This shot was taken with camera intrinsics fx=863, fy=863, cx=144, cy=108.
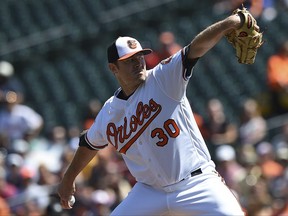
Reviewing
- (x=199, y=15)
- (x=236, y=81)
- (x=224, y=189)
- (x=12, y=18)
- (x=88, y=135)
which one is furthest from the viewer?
(x=12, y=18)

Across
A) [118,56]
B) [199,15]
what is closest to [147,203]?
[118,56]

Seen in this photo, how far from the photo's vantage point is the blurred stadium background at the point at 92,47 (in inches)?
540

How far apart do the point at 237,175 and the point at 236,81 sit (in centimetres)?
369

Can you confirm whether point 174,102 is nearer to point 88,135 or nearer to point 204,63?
point 88,135

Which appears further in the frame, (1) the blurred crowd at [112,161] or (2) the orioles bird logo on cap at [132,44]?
(1) the blurred crowd at [112,161]

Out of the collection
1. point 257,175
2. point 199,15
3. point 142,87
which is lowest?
point 257,175

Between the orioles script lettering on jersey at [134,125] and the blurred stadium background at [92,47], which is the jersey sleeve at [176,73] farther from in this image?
the blurred stadium background at [92,47]

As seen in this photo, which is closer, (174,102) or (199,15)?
(174,102)

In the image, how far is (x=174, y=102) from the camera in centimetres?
609

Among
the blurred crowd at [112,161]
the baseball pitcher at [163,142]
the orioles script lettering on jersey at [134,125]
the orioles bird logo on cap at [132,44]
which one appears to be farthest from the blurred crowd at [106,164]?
the orioles bird logo on cap at [132,44]

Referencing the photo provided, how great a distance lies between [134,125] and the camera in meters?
6.20

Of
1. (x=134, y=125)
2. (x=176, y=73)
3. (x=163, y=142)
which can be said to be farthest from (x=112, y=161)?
(x=176, y=73)

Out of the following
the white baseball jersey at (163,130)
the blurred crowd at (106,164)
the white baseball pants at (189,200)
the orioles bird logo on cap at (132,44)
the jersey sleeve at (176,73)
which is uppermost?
the orioles bird logo on cap at (132,44)

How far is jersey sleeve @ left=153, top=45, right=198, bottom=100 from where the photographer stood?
593 cm
